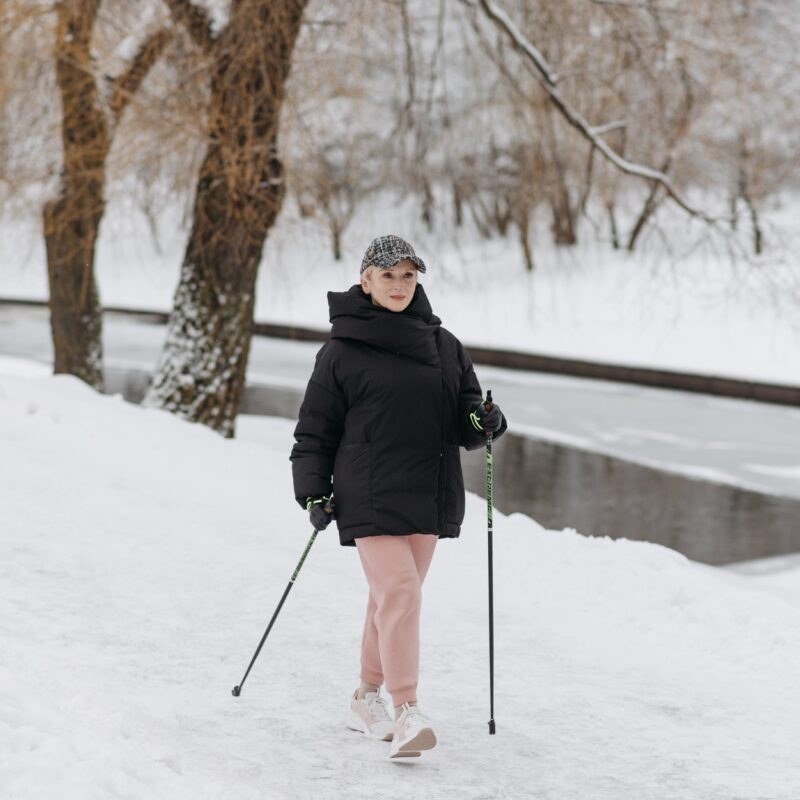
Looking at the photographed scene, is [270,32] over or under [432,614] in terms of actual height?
over

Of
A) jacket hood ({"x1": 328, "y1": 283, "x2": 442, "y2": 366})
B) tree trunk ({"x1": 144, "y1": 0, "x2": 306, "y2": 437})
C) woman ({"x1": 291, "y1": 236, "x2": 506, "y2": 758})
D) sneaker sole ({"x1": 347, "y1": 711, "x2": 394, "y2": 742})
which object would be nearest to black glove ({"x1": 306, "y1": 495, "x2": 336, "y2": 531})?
woman ({"x1": 291, "y1": 236, "x2": 506, "y2": 758})

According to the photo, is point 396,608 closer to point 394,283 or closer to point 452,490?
point 452,490

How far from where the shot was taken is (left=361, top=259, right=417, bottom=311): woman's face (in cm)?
439

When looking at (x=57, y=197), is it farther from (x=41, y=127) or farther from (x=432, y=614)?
(x=432, y=614)

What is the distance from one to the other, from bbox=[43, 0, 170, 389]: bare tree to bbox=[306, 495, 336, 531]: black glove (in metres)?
7.59

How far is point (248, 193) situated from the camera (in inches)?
442

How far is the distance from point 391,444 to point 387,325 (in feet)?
1.29

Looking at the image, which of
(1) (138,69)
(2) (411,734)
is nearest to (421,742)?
(2) (411,734)

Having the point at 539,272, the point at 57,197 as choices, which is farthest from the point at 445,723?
the point at 539,272

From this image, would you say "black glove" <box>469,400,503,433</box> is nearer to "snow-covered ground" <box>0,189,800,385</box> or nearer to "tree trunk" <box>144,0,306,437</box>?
"tree trunk" <box>144,0,306,437</box>

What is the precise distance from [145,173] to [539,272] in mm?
18049

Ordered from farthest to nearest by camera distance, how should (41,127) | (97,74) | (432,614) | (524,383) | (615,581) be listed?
(524,383), (41,127), (97,74), (615,581), (432,614)

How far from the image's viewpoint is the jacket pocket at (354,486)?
4.33 m

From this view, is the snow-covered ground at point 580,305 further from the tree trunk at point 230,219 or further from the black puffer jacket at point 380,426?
the black puffer jacket at point 380,426
